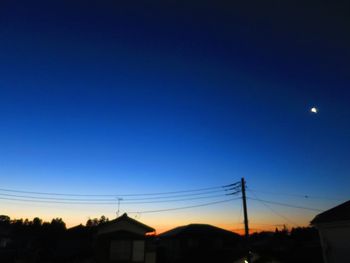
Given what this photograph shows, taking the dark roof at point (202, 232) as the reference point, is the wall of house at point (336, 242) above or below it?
below

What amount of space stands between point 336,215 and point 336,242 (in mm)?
1972

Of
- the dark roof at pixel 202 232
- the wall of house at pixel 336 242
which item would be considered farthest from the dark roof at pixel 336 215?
the dark roof at pixel 202 232

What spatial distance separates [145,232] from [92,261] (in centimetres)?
696

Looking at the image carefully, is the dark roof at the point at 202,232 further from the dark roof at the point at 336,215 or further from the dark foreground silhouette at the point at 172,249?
the dark roof at the point at 336,215

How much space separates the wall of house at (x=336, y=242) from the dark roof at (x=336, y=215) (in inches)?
15.8

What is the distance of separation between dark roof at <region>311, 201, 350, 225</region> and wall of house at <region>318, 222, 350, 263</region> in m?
0.40

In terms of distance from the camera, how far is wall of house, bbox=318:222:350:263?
19812 mm

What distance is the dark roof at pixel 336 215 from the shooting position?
20.4m

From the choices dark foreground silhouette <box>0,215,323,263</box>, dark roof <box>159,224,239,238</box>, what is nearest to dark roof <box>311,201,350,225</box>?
dark foreground silhouette <box>0,215,323,263</box>

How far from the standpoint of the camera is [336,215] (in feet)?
69.2

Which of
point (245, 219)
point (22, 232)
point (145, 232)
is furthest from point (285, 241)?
point (22, 232)

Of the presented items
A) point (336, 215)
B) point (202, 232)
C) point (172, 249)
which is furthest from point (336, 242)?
point (172, 249)

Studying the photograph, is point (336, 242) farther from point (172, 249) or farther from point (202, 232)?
point (172, 249)

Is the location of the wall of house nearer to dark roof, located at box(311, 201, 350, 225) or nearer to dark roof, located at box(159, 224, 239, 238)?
dark roof, located at box(311, 201, 350, 225)
